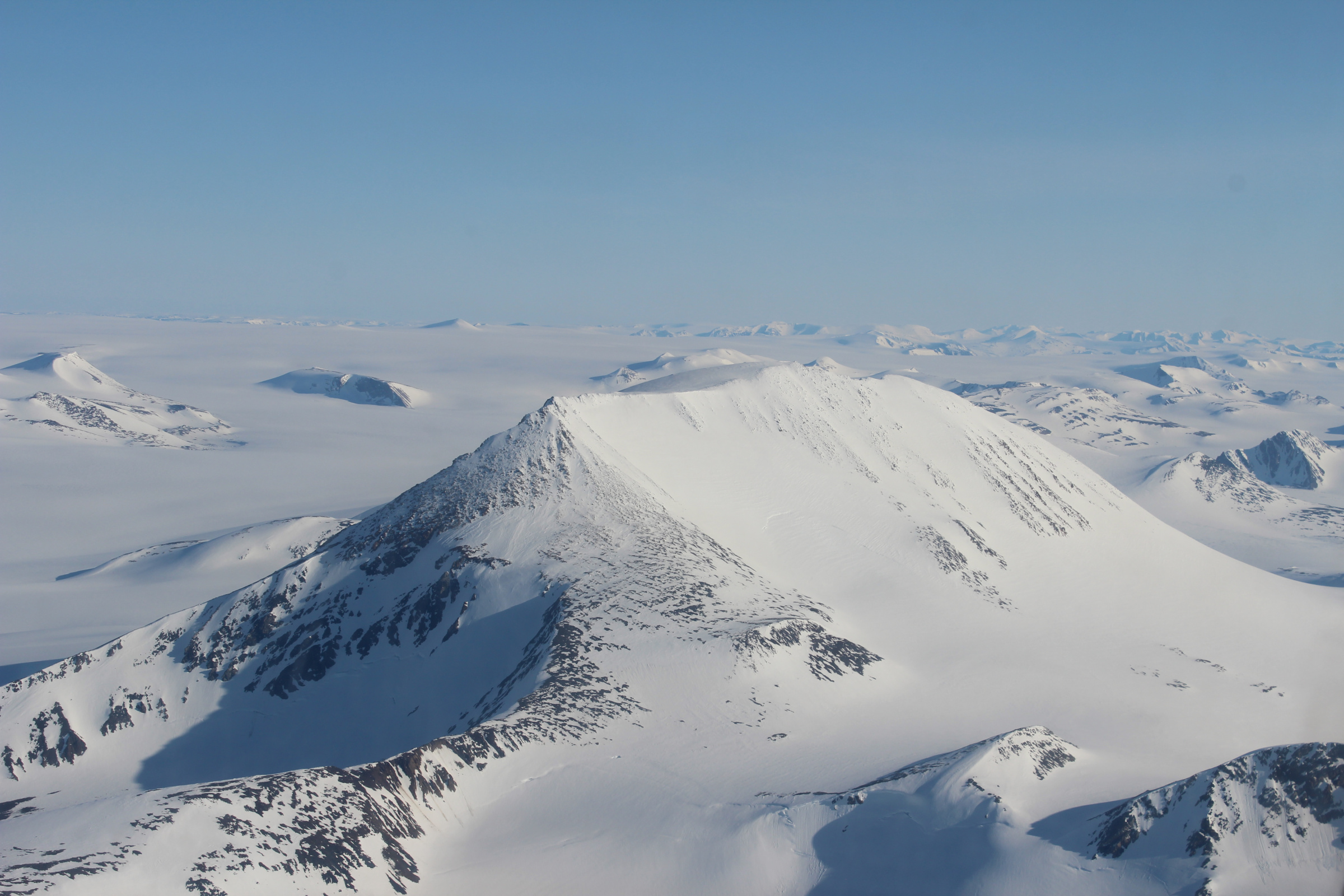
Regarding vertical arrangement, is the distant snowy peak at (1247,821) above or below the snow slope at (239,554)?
below

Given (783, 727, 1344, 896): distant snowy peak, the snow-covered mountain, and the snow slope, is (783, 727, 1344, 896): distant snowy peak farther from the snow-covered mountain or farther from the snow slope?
the snow slope

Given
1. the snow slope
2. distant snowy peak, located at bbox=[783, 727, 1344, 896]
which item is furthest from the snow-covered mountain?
the snow slope

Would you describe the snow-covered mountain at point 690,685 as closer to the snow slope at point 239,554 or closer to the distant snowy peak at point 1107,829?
the distant snowy peak at point 1107,829

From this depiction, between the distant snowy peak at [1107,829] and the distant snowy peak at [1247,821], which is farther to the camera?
the distant snowy peak at [1107,829]

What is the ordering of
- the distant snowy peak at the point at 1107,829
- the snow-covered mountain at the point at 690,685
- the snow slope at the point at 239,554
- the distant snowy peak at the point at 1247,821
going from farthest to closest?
1. the snow slope at the point at 239,554
2. the snow-covered mountain at the point at 690,685
3. the distant snowy peak at the point at 1107,829
4. the distant snowy peak at the point at 1247,821

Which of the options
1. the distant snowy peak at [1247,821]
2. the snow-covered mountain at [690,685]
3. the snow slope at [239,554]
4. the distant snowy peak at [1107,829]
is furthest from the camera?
the snow slope at [239,554]

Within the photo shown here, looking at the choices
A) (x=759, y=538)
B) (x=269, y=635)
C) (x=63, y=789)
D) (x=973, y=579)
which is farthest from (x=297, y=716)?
(x=973, y=579)

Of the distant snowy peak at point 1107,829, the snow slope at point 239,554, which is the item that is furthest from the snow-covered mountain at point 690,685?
the snow slope at point 239,554

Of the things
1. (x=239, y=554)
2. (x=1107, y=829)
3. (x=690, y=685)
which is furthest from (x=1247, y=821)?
(x=239, y=554)

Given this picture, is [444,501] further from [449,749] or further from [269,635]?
[449,749]
